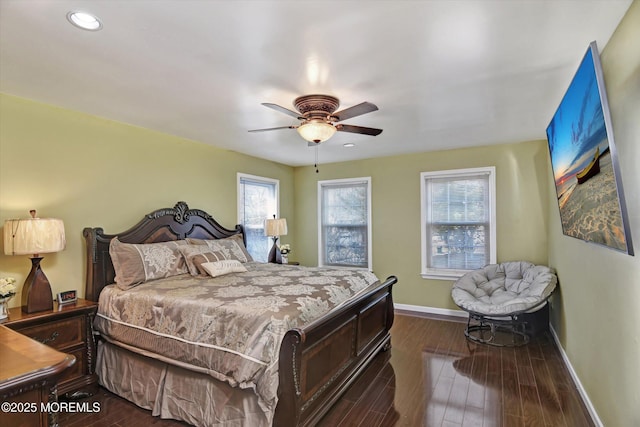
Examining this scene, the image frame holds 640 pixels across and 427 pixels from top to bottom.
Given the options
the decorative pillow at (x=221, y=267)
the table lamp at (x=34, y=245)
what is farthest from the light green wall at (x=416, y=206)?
the table lamp at (x=34, y=245)

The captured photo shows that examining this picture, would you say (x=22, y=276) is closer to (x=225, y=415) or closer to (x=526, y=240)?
(x=225, y=415)

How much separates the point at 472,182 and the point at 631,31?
3.36 meters

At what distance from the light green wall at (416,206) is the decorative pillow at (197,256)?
2.69 meters

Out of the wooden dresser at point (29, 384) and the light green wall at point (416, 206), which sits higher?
the light green wall at point (416, 206)

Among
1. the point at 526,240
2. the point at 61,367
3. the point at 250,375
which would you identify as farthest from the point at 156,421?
the point at 526,240

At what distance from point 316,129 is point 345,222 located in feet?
11.1

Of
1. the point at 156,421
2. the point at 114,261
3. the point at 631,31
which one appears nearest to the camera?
the point at 631,31

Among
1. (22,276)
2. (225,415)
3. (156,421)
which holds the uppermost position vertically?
(22,276)

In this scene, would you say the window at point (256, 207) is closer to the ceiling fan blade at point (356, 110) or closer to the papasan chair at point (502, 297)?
the ceiling fan blade at point (356, 110)

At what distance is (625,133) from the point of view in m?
1.76

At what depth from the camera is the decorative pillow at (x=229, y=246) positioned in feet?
13.0

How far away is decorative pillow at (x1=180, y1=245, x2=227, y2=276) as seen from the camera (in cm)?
351

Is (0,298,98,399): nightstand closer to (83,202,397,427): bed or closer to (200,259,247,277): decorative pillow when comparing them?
(83,202,397,427): bed

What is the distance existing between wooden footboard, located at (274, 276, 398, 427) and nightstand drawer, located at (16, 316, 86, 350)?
1879mm
